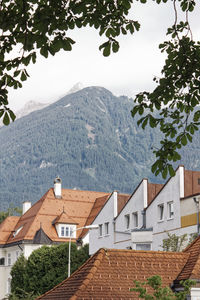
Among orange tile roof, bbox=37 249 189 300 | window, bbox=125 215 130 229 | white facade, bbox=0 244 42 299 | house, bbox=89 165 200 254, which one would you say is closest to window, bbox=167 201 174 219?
house, bbox=89 165 200 254

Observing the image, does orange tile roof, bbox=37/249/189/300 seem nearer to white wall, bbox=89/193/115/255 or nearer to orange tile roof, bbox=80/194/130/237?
white wall, bbox=89/193/115/255

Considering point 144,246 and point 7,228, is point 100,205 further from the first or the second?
point 144,246

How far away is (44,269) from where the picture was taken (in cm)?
6175

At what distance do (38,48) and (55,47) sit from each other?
0.31m

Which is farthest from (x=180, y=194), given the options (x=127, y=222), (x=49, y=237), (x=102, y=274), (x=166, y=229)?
(x=102, y=274)

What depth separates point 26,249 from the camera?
75438mm

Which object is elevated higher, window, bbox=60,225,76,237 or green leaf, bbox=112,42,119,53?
window, bbox=60,225,76,237

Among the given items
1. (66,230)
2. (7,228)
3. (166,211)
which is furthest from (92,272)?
(7,228)

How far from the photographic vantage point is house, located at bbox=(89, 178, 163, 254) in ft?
190

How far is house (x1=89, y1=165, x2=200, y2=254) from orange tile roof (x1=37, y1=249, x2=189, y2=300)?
2628 cm

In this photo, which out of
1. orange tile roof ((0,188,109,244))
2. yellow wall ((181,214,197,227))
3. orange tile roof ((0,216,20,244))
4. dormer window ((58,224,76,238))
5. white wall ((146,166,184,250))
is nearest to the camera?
yellow wall ((181,214,197,227))

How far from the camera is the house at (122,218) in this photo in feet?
190

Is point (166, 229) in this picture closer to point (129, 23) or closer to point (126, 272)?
point (126, 272)

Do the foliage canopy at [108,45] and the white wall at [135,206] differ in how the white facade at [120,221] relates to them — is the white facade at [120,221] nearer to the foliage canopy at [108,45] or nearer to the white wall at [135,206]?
the white wall at [135,206]
